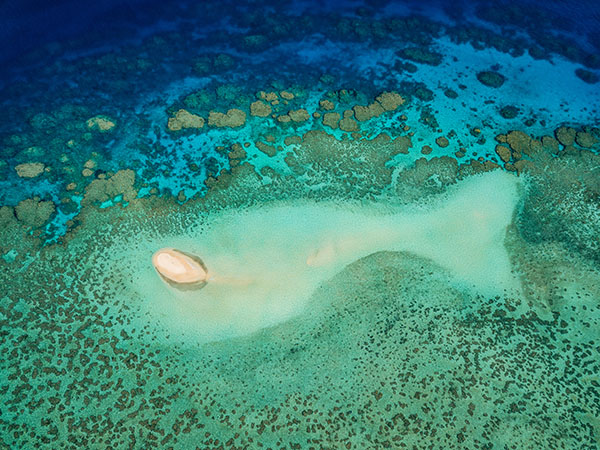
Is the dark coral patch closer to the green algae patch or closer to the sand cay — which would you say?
the green algae patch

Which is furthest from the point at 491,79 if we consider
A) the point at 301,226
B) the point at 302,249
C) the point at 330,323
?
the point at 330,323

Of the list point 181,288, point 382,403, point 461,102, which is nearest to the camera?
point 382,403

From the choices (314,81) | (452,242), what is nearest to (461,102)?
(314,81)

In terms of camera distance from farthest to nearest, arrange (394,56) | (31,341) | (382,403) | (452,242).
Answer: (394,56) → (452,242) → (31,341) → (382,403)

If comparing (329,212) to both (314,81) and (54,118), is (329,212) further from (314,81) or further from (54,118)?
(54,118)

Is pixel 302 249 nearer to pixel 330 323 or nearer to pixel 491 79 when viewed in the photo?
pixel 330 323

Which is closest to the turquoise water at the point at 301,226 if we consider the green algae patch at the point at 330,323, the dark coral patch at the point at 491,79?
the green algae patch at the point at 330,323

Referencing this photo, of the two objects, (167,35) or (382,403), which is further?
(167,35)
